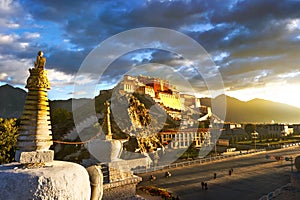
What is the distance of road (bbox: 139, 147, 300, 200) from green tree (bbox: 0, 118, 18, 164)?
1126 cm

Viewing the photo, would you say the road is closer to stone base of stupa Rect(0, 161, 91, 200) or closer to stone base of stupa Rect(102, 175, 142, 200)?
stone base of stupa Rect(102, 175, 142, 200)

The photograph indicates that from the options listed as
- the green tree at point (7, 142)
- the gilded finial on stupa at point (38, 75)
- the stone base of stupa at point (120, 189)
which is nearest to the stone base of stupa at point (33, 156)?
the gilded finial on stupa at point (38, 75)

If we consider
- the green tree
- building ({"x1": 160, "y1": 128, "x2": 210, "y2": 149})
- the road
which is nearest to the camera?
the road

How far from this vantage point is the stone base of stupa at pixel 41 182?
5.15 metres

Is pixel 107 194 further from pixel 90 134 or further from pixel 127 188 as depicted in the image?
pixel 90 134

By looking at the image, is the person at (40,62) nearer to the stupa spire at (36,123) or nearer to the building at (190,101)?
the stupa spire at (36,123)

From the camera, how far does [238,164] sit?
97.0ft

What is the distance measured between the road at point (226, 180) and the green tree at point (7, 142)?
1126 centimetres

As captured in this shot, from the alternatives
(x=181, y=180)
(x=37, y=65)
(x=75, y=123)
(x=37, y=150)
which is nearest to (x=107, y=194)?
(x=37, y=150)

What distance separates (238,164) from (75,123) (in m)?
25.9

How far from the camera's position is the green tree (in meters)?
21.2

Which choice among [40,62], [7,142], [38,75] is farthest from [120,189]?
[7,142]

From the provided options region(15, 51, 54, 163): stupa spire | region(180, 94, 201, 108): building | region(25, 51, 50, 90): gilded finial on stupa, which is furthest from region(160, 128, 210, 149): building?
region(180, 94, 201, 108): building

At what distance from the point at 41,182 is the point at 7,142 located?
19.8 metres
